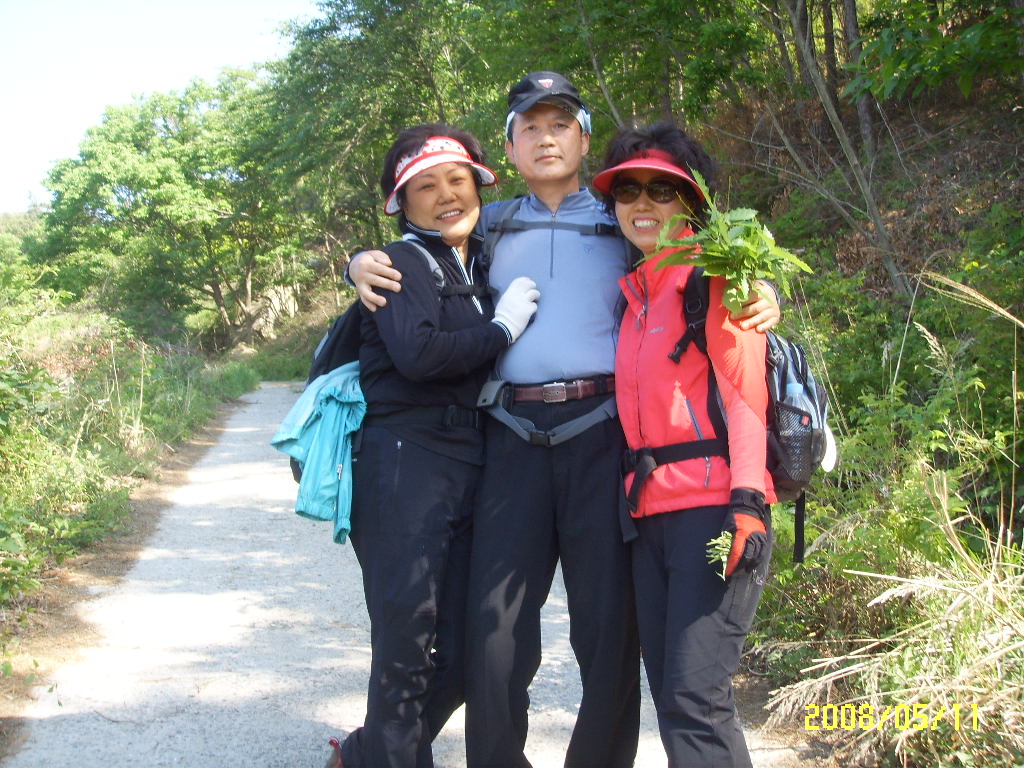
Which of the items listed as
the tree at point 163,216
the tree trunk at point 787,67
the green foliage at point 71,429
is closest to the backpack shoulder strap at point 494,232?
the green foliage at point 71,429

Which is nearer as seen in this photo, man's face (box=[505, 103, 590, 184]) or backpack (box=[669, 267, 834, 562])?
backpack (box=[669, 267, 834, 562])

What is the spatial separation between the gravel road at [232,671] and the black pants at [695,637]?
3.53 feet

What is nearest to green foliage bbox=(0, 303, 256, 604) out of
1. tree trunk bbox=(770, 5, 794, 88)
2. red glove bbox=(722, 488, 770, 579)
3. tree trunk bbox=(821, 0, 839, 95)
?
red glove bbox=(722, 488, 770, 579)

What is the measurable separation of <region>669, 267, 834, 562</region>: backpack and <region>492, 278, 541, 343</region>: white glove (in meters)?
0.47

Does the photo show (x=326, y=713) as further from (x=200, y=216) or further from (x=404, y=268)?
(x=200, y=216)

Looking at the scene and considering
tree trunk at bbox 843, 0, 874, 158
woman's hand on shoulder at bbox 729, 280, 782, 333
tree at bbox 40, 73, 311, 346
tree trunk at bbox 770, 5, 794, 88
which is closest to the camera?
woman's hand on shoulder at bbox 729, 280, 782, 333

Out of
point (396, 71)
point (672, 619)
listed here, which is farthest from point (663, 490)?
point (396, 71)

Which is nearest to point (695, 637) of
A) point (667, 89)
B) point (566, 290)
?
point (566, 290)

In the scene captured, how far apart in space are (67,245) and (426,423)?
41.9 m

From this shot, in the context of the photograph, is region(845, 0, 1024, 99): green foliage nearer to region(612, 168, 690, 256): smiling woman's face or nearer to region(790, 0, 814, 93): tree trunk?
region(790, 0, 814, 93): tree trunk

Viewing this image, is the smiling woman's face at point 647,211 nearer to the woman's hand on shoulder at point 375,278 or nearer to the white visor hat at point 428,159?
the white visor hat at point 428,159

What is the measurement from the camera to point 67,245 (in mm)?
40094

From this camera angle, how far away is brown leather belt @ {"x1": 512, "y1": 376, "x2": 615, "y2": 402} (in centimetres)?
276
